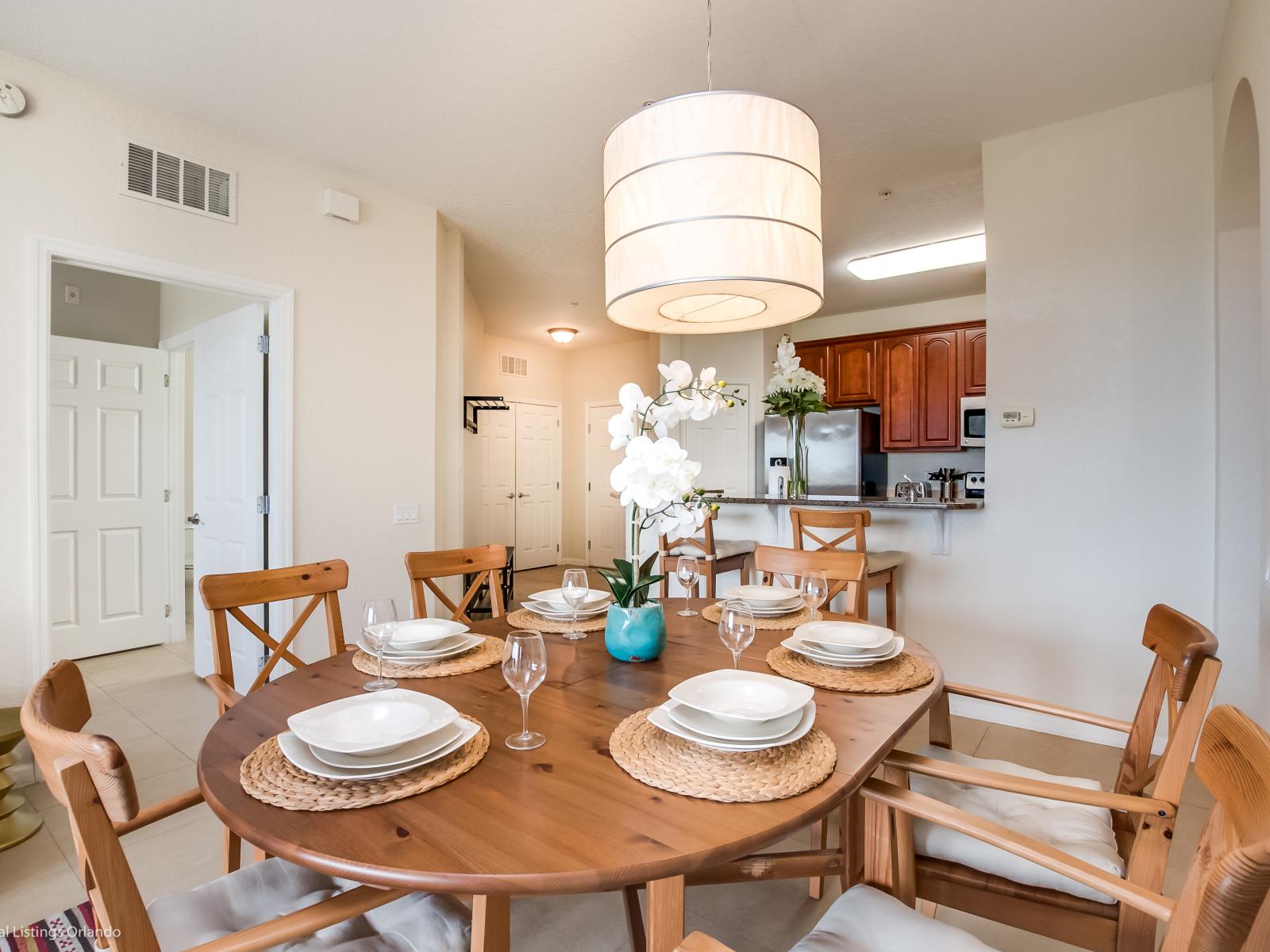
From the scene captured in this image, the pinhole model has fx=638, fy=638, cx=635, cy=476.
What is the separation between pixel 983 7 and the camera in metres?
2.20

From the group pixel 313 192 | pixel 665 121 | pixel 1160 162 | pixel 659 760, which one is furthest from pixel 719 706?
pixel 313 192

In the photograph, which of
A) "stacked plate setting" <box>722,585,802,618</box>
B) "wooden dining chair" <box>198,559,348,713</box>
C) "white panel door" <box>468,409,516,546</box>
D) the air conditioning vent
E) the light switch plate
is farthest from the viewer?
the air conditioning vent

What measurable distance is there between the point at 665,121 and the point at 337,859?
4.82ft

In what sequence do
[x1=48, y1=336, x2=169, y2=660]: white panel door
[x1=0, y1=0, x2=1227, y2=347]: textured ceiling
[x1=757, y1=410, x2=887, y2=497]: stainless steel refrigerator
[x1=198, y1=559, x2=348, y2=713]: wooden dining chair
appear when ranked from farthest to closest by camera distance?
[x1=757, y1=410, x2=887, y2=497]: stainless steel refrigerator → [x1=48, y1=336, x2=169, y2=660]: white panel door → [x1=0, y1=0, x2=1227, y2=347]: textured ceiling → [x1=198, y1=559, x2=348, y2=713]: wooden dining chair

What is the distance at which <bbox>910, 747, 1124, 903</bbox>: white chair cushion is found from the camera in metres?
1.16

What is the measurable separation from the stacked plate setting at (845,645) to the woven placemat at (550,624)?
0.55m

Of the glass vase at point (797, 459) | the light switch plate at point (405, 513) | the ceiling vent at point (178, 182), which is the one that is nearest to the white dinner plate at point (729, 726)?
the glass vase at point (797, 459)

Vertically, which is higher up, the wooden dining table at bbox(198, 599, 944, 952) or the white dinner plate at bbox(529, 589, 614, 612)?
the white dinner plate at bbox(529, 589, 614, 612)

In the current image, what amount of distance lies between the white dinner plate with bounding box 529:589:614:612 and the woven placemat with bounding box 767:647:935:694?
1.94 ft

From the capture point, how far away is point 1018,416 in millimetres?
3031

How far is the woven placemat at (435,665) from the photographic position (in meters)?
1.44

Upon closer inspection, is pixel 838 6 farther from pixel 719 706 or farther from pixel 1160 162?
pixel 719 706

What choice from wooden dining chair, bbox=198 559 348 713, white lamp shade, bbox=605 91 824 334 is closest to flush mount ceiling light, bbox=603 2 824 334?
white lamp shade, bbox=605 91 824 334

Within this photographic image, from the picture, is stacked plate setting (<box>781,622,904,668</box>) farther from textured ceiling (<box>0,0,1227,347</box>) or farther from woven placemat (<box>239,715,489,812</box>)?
textured ceiling (<box>0,0,1227,347</box>)
